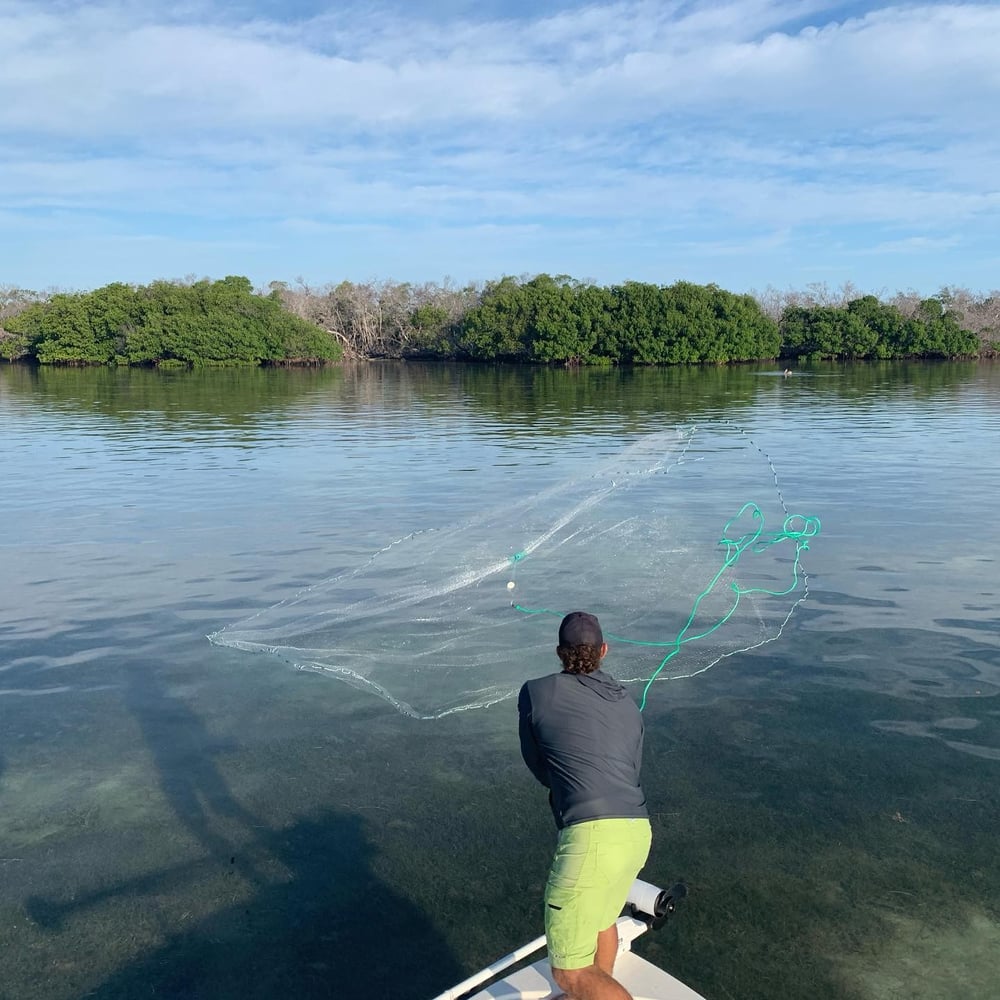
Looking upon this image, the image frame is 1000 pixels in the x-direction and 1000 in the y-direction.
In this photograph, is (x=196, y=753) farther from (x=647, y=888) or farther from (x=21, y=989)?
(x=647, y=888)

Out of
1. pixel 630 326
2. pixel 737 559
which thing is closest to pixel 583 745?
pixel 737 559

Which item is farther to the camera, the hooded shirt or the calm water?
the calm water

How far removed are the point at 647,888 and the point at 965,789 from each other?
3288 mm

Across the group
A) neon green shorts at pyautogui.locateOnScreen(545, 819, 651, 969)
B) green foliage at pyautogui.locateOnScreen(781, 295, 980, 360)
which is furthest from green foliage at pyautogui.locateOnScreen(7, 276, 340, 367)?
neon green shorts at pyautogui.locateOnScreen(545, 819, 651, 969)

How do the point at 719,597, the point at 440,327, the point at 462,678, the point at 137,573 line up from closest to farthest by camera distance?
the point at 462,678
the point at 719,597
the point at 137,573
the point at 440,327

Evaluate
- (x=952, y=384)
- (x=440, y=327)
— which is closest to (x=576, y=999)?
(x=952, y=384)

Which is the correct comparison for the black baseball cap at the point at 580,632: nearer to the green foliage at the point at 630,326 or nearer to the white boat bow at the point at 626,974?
the white boat bow at the point at 626,974

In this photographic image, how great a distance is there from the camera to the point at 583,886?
3.89 m

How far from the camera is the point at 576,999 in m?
4.02

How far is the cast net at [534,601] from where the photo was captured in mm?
8242

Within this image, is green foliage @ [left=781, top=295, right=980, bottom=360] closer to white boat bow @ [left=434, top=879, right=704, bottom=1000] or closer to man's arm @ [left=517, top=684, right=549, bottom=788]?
white boat bow @ [left=434, top=879, right=704, bottom=1000]

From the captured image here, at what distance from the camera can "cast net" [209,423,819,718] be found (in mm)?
8242

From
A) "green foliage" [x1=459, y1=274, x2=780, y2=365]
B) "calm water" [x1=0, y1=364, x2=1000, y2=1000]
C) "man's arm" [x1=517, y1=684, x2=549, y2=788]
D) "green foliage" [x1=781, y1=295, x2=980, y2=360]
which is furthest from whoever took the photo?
"green foliage" [x1=781, y1=295, x2=980, y2=360]

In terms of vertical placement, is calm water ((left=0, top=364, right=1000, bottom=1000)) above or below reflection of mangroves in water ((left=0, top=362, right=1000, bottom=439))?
below
